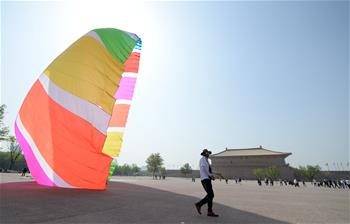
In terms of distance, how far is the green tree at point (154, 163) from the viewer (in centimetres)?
9512

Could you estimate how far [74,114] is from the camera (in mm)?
10594

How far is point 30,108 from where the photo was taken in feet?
37.7

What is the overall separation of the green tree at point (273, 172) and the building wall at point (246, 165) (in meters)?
1.33

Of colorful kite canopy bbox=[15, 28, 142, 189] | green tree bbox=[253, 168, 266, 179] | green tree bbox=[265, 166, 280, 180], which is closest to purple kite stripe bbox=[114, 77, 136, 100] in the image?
colorful kite canopy bbox=[15, 28, 142, 189]

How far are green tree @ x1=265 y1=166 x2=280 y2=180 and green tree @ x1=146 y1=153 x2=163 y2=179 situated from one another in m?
41.2

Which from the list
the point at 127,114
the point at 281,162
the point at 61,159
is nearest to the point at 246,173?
the point at 281,162

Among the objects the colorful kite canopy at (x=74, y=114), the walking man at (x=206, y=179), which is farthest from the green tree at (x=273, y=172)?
the walking man at (x=206, y=179)

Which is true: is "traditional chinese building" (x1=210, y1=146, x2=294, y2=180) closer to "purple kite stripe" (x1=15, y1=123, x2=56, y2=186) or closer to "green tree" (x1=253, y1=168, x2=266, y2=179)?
"green tree" (x1=253, y1=168, x2=266, y2=179)

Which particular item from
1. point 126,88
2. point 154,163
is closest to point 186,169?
point 154,163

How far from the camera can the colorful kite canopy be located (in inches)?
405

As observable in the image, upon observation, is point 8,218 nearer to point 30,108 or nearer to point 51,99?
point 51,99

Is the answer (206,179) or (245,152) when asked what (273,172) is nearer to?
(245,152)

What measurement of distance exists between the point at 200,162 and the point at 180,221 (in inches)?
75.9

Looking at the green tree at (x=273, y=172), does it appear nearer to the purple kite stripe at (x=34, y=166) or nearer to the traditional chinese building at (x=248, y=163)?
the traditional chinese building at (x=248, y=163)
